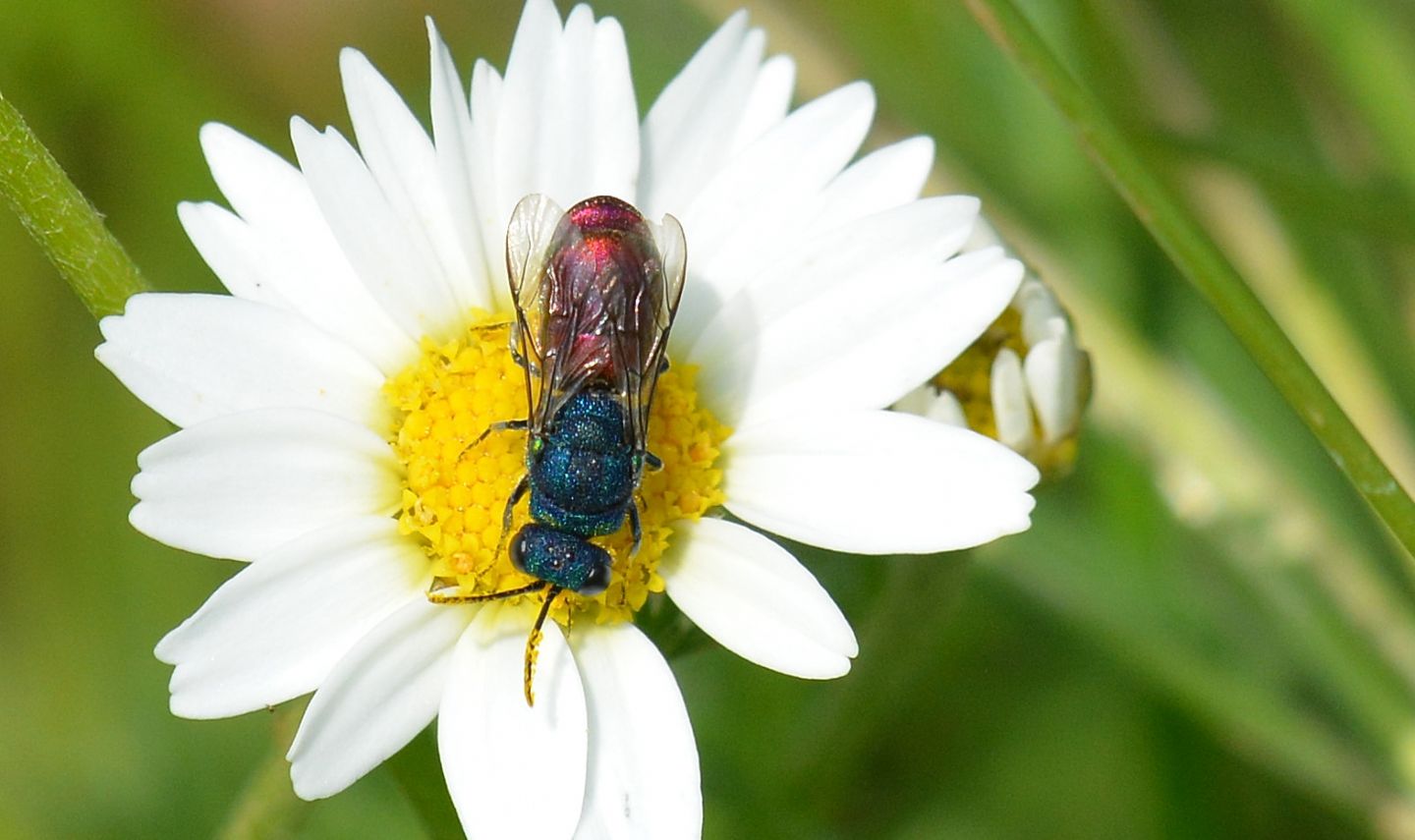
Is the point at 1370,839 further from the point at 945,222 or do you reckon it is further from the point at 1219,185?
the point at 945,222

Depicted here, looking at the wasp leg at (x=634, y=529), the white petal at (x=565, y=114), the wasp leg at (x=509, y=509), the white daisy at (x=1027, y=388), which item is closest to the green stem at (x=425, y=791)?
the wasp leg at (x=509, y=509)

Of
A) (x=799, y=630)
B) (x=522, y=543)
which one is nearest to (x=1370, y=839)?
(x=799, y=630)


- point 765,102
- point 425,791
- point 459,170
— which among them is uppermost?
point 459,170

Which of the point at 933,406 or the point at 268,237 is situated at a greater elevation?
the point at 268,237

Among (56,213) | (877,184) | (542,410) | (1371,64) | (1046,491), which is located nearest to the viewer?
(56,213)

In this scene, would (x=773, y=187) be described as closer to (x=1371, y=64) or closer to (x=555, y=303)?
(x=555, y=303)

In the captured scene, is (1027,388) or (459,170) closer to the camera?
(459,170)

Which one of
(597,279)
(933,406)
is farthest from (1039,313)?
(597,279)
